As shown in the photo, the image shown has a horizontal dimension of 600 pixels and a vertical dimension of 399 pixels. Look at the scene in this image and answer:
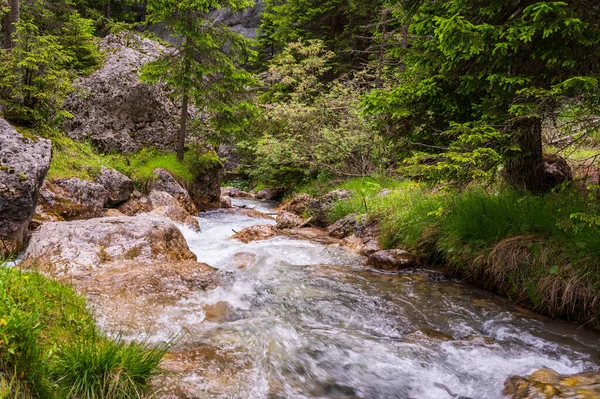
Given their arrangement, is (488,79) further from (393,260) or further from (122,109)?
(122,109)

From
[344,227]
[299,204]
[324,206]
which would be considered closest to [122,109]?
[299,204]

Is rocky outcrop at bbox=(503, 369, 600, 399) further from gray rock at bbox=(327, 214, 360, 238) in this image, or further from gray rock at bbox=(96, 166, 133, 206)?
gray rock at bbox=(96, 166, 133, 206)

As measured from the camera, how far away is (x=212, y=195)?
14.7m

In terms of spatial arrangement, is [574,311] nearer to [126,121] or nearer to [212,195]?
[212,195]

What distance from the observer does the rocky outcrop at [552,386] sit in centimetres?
305

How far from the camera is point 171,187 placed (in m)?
12.5

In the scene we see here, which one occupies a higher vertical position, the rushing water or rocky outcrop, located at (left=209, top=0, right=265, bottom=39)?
rocky outcrop, located at (left=209, top=0, right=265, bottom=39)

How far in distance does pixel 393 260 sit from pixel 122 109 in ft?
39.3

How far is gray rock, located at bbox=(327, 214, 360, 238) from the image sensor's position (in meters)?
9.80

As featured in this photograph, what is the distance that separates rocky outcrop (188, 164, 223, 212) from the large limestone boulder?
24.5 feet

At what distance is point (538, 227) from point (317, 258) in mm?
3914

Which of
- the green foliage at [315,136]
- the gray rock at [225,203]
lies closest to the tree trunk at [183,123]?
the gray rock at [225,203]

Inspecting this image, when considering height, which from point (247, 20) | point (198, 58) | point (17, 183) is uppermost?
point (247, 20)

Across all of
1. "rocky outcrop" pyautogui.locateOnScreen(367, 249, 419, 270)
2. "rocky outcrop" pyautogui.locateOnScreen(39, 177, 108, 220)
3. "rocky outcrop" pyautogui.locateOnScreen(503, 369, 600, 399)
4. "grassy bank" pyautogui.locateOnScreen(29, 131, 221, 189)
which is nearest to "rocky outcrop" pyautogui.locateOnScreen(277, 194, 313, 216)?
"grassy bank" pyautogui.locateOnScreen(29, 131, 221, 189)
